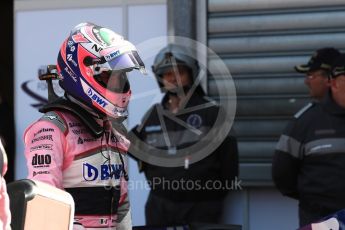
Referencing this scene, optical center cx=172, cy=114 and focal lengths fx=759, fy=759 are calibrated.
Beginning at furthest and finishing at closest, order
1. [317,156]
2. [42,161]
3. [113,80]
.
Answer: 1. [317,156]
2. [113,80]
3. [42,161]

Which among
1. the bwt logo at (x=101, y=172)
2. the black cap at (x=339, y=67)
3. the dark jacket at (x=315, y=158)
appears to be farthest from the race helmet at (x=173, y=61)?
the bwt logo at (x=101, y=172)

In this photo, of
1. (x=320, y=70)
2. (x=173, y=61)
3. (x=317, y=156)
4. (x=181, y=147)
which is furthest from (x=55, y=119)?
(x=320, y=70)

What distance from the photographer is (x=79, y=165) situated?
3.20m

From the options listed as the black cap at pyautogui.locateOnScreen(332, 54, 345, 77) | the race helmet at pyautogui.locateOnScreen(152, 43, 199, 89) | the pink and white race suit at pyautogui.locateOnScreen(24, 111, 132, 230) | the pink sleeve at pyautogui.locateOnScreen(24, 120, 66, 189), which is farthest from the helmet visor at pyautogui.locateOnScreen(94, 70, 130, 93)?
the race helmet at pyautogui.locateOnScreen(152, 43, 199, 89)

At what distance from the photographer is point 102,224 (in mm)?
3211

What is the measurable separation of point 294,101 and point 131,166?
143 centimetres

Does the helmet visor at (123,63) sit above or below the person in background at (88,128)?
above

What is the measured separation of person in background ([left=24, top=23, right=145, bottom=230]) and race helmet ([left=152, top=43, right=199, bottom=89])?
2167 millimetres

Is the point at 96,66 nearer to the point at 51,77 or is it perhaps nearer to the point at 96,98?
the point at 96,98

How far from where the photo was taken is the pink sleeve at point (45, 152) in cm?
305

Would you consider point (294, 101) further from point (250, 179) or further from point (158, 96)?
point (158, 96)

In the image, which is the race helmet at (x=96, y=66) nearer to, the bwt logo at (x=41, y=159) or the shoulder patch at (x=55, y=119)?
the shoulder patch at (x=55, y=119)

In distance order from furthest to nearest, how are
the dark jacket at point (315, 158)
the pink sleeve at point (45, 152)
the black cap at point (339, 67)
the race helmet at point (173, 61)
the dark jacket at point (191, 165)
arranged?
1. the race helmet at point (173, 61)
2. the dark jacket at point (191, 165)
3. the black cap at point (339, 67)
4. the dark jacket at point (315, 158)
5. the pink sleeve at point (45, 152)

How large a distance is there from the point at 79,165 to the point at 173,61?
247 centimetres
